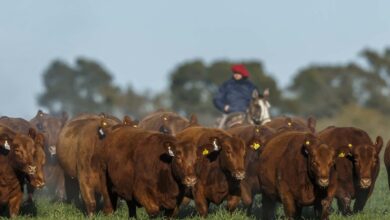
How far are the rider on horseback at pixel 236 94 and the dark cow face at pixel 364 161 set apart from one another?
991 centimetres

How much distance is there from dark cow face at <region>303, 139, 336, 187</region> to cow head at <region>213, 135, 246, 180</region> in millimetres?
1696

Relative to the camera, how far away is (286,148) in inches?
714

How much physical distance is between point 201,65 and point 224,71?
2107 mm

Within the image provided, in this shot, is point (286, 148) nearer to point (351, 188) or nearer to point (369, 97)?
point (351, 188)

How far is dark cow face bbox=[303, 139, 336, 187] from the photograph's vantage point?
664 inches

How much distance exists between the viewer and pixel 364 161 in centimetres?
1872

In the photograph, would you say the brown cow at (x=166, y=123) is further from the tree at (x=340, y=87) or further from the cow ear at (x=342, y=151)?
the tree at (x=340, y=87)

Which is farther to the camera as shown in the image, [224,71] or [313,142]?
[224,71]

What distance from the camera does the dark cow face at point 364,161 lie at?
18672 millimetres

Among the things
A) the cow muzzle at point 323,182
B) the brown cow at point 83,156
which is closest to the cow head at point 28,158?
the brown cow at point 83,156

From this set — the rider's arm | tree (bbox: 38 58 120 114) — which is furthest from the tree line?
the rider's arm

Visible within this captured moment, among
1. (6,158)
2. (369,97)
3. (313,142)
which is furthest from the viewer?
(369,97)

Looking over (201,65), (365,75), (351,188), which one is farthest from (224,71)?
(351,188)

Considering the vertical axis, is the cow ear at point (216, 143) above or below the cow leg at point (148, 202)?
above
